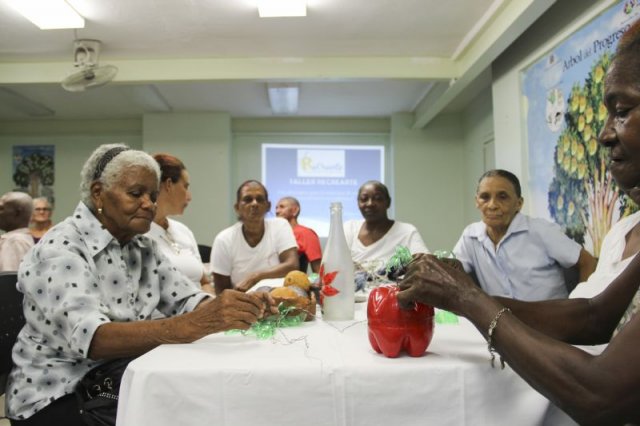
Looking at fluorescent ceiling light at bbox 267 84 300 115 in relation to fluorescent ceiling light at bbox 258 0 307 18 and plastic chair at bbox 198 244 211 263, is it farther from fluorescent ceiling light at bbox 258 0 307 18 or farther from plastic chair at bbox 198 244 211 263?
plastic chair at bbox 198 244 211 263

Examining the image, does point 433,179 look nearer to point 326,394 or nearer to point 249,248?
point 249,248

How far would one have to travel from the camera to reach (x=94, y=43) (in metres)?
4.14

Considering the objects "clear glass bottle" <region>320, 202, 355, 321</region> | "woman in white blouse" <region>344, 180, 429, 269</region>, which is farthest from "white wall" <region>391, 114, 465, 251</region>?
"clear glass bottle" <region>320, 202, 355, 321</region>

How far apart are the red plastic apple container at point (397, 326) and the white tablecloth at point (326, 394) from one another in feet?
0.13

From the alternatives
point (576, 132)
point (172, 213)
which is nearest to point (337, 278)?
point (172, 213)

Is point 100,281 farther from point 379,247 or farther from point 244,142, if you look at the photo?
point 244,142

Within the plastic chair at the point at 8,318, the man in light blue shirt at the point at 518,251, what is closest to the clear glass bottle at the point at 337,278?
the plastic chair at the point at 8,318

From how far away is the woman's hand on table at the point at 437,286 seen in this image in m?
0.88

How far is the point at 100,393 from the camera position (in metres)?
1.16

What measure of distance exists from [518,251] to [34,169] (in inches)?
288

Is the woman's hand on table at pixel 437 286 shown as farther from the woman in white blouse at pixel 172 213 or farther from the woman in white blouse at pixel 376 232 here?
the woman in white blouse at pixel 376 232

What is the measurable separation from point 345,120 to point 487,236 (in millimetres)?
4921

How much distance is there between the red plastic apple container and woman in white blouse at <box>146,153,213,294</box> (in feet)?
5.15

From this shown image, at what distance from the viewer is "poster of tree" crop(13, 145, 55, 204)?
→ 706cm
